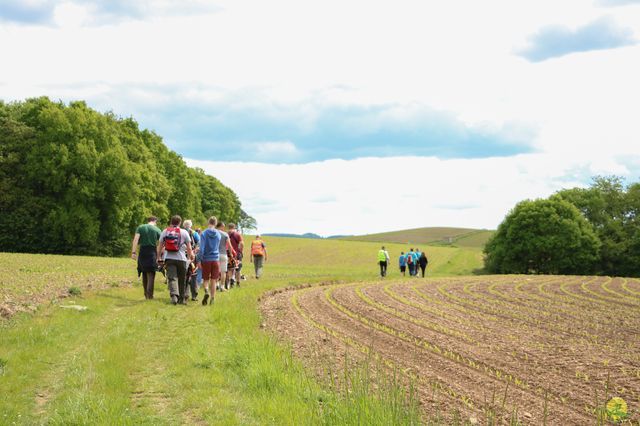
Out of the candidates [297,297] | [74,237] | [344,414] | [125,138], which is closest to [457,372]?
[344,414]

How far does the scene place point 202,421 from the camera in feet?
19.4

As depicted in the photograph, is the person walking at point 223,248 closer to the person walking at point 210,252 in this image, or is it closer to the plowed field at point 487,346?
the person walking at point 210,252

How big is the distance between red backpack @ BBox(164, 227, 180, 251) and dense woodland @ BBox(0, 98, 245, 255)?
3607 centimetres

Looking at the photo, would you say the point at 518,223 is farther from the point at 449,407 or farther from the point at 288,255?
the point at 449,407

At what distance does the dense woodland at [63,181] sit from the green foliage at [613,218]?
5501cm

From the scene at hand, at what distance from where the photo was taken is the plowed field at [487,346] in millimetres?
7453

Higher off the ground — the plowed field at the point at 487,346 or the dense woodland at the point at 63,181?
the dense woodland at the point at 63,181

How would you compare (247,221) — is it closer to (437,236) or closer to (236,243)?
(437,236)

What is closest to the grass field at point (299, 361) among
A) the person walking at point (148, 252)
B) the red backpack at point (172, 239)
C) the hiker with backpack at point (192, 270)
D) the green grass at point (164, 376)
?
the green grass at point (164, 376)

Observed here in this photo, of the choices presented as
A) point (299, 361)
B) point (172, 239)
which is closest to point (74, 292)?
point (172, 239)

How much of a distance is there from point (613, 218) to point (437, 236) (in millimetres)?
55260

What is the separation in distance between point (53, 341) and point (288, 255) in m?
71.2

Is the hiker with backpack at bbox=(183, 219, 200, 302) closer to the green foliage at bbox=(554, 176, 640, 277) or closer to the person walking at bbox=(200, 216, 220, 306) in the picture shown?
the person walking at bbox=(200, 216, 220, 306)

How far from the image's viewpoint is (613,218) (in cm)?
8262
